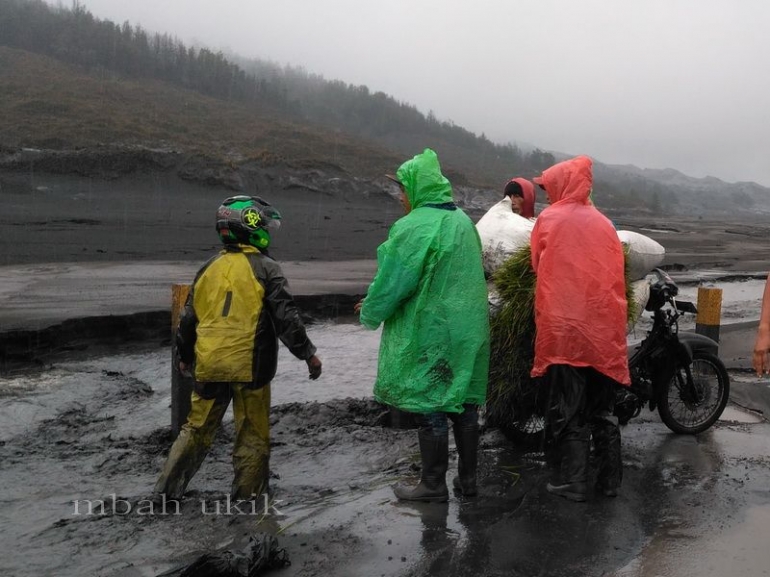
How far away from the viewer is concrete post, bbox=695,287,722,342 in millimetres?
7371

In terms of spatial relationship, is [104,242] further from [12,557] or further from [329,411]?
[12,557]

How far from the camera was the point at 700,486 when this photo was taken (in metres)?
4.59

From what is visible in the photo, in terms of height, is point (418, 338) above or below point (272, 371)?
above

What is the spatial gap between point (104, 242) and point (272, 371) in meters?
18.7

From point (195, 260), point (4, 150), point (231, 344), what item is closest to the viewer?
point (231, 344)

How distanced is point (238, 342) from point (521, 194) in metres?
2.31

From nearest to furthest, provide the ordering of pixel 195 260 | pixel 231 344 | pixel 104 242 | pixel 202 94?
pixel 231 344 → pixel 195 260 → pixel 104 242 → pixel 202 94

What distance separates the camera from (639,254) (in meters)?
5.05

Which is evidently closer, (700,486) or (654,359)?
(700,486)

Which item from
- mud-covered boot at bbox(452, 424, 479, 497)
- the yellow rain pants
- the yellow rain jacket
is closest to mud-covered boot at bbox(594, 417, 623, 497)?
mud-covered boot at bbox(452, 424, 479, 497)

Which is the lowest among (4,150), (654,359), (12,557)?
(12,557)

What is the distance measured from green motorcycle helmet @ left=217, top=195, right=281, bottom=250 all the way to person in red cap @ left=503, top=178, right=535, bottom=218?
1.80m

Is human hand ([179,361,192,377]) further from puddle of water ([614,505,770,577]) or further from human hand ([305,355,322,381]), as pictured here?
puddle of water ([614,505,770,577])

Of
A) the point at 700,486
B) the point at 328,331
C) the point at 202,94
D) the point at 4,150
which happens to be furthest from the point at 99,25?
the point at 700,486
